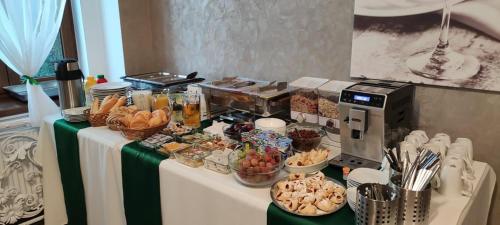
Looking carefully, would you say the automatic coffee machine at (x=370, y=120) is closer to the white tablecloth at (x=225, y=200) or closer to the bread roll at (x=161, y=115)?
the white tablecloth at (x=225, y=200)

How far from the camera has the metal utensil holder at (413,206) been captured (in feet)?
→ 2.87

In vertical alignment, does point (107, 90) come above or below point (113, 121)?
above

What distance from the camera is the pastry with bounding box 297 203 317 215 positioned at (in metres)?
0.97

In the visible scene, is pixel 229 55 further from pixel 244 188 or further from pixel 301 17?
pixel 244 188

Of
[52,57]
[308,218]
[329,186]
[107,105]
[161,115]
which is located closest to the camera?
[308,218]

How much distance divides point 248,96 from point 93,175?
775 millimetres

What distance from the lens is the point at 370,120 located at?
121 cm

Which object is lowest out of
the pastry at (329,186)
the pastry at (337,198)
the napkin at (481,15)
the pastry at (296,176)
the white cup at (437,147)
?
the pastry at (337,198)

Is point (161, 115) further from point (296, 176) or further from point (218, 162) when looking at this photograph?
point (296, 176)

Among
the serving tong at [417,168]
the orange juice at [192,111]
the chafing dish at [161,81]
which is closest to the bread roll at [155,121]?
the orange juice at [192,111]

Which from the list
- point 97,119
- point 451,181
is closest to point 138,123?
point 97,119

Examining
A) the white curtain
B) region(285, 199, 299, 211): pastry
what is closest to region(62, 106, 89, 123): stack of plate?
the white curtain

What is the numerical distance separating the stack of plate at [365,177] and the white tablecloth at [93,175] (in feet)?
2.97

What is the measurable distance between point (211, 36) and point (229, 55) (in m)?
0.16
